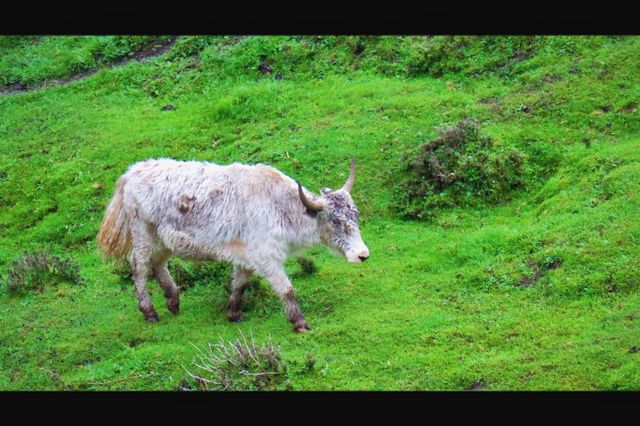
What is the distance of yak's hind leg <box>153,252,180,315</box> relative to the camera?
11.4 meters

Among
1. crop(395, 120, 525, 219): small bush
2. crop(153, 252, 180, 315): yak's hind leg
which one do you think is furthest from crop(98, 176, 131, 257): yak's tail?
crop(395, 120, 525, 219): small bush

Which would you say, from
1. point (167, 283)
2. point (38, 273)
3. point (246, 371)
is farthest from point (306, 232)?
point (38, 273)

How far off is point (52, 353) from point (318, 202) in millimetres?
3755

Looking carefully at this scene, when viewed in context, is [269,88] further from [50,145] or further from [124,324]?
[124,324]

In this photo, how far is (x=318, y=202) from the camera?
10781mm

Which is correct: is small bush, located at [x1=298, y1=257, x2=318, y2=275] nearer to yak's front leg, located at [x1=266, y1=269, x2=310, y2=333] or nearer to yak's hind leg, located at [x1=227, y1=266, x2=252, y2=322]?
yak's hind leg, located at [x1=227, y1=266, x2=252, y2=322]

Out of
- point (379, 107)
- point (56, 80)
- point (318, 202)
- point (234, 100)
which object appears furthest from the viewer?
point (56, 80)

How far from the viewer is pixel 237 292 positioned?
36.0 feet

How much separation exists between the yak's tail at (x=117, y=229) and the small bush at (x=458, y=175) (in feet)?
13.6

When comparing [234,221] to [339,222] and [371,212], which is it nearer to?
[339,222]

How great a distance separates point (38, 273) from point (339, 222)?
4744 millimetres

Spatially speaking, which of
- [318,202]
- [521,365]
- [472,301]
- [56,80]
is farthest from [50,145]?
[521,365]

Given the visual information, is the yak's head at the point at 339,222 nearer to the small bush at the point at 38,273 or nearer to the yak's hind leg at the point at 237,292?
the yak's hind leg at the point at 237,292

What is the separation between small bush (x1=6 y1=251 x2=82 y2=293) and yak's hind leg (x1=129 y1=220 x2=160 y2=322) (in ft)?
5.81
